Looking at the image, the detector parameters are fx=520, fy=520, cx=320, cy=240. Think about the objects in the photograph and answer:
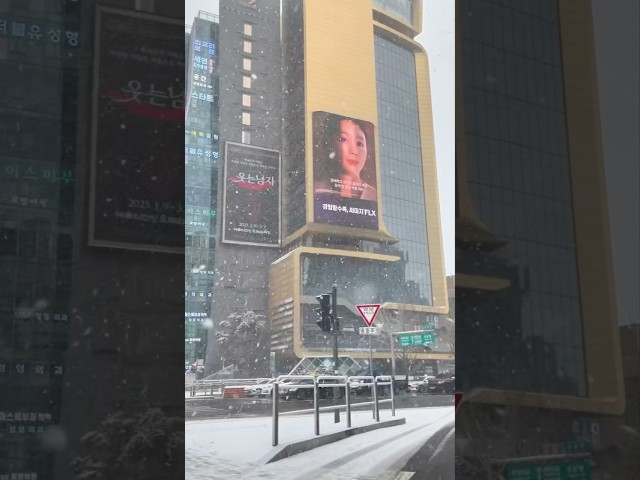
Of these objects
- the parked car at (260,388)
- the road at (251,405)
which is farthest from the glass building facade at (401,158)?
the parked car at (260,388)

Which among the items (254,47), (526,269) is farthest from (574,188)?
(254,47)

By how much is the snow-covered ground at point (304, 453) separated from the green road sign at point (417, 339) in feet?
1.63

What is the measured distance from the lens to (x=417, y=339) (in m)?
4.07

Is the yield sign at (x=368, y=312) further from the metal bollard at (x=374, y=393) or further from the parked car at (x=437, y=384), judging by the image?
the parked car at (x=437, y=384)

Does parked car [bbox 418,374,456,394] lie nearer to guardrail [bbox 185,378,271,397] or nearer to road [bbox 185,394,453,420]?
road [bbox 185,394,453,420]

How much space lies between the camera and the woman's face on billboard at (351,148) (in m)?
4.22

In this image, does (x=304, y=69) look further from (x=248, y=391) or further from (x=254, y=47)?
(x=248, y=391)
